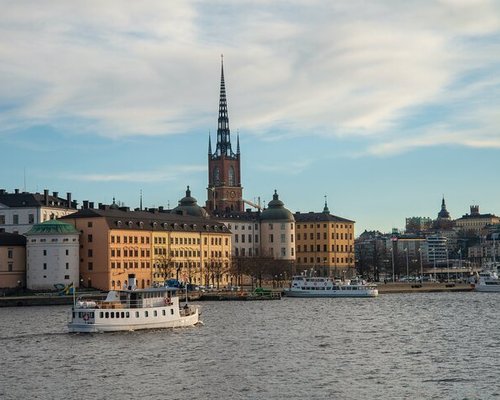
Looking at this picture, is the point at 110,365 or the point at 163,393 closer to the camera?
the point at 163,393

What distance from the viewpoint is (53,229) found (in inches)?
6033

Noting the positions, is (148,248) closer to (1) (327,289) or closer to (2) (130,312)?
(1) (327,289)

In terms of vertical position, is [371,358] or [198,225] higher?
[198,225]

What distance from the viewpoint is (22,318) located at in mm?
108812

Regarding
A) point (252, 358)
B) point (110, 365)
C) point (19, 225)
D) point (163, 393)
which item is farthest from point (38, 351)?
point (19, 225)

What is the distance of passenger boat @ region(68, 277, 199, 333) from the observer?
86.6 m

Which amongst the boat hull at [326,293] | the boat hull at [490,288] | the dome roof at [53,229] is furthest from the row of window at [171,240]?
the boat hull at [490,288]

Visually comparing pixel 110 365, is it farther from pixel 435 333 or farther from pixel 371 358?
→ pixel 435 333

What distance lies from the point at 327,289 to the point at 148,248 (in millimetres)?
28000

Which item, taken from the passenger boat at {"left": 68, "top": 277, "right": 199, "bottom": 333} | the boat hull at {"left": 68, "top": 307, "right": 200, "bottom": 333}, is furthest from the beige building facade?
the boat hull at {"left": 68, "top": 307, "right": 200, "bottom": 333}

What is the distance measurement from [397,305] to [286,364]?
7001cm

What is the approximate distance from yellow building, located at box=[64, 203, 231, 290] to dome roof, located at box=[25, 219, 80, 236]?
394 centimetres

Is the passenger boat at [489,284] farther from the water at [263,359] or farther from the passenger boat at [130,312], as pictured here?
the passenger boat at [130,312]

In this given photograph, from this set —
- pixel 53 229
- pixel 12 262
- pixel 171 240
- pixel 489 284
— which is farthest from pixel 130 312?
pixel 489 284
